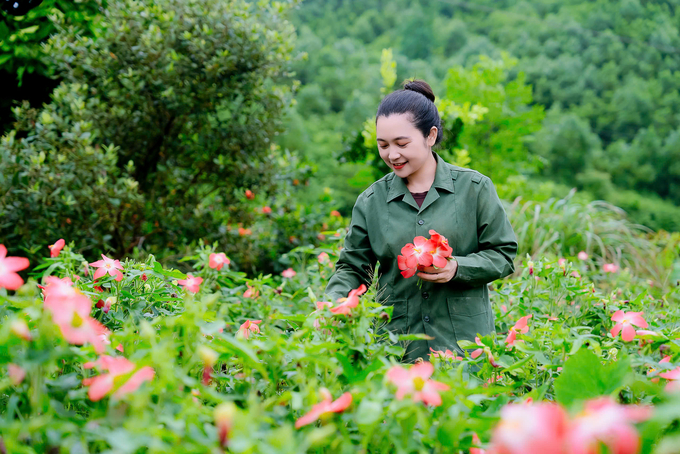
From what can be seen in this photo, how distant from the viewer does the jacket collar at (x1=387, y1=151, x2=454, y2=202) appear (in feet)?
5.98

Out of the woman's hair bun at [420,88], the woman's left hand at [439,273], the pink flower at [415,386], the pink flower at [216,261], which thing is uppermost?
the woman's hair bun at [420,88]

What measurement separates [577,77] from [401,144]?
2563 cm

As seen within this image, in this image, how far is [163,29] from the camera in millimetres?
3176

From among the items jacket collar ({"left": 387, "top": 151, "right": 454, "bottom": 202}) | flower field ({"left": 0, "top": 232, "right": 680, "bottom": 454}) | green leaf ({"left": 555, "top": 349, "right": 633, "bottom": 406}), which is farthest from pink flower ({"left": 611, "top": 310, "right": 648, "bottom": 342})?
jacket collar ({"left": 387, "top": 151, "right": 454, "bottom": 202})

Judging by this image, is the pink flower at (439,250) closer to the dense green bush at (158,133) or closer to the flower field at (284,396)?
the flower field at (284,396)

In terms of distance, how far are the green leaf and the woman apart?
776 millimetres

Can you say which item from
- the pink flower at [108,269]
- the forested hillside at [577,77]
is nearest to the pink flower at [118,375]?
the pink flower at [108,269]

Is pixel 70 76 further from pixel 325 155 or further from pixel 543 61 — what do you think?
pixel 543 61

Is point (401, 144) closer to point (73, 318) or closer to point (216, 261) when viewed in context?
point (216, 261)

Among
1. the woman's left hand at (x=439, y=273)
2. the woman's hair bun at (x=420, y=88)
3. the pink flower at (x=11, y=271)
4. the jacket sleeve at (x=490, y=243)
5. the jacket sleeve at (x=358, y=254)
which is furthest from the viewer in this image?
the woman's hair bun at (x=420, y=88)

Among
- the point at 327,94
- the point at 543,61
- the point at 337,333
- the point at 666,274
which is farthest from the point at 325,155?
the point at 337,333

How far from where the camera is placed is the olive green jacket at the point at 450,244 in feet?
5.71

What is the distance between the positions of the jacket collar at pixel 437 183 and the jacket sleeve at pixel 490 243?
0.12 metres

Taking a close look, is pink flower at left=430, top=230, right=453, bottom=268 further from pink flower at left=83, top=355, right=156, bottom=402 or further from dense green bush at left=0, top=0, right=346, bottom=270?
dense green bush at left=0, top=0, right=346, bottom=270
